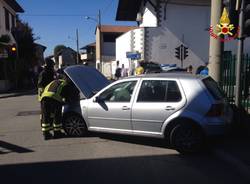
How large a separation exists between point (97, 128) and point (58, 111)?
1.09 m

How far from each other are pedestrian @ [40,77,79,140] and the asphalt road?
0.35 m

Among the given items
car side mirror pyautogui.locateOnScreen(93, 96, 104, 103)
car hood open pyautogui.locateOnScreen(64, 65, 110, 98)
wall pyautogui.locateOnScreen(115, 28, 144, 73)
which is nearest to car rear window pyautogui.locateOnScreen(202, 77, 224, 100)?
car side mirror pyautogui.locateOnScreen(93, 96, 104, 103)

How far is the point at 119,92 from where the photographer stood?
7781mm

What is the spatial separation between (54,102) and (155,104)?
8.45 ft

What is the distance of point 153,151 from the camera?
7.10m

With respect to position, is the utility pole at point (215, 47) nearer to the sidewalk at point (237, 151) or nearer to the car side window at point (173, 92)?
the sidewalk at point (237, 151)

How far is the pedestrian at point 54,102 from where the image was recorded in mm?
8391

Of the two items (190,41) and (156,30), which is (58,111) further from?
(190,41)

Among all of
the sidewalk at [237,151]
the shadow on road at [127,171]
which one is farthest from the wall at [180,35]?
the shadow on road at [127,171]

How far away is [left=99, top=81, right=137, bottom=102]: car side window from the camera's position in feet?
24.9

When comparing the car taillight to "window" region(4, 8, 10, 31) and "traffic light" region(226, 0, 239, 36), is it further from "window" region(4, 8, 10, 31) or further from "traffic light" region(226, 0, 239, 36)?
"window" region(4, 8, 10, 31)

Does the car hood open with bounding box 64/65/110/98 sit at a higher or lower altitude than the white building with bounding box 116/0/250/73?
lower

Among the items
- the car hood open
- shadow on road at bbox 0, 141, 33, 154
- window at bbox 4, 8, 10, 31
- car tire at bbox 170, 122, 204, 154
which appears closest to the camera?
car tire at bbox 170, 122, 204, 154

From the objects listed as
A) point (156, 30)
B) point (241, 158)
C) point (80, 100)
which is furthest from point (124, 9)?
point (241, 158)
